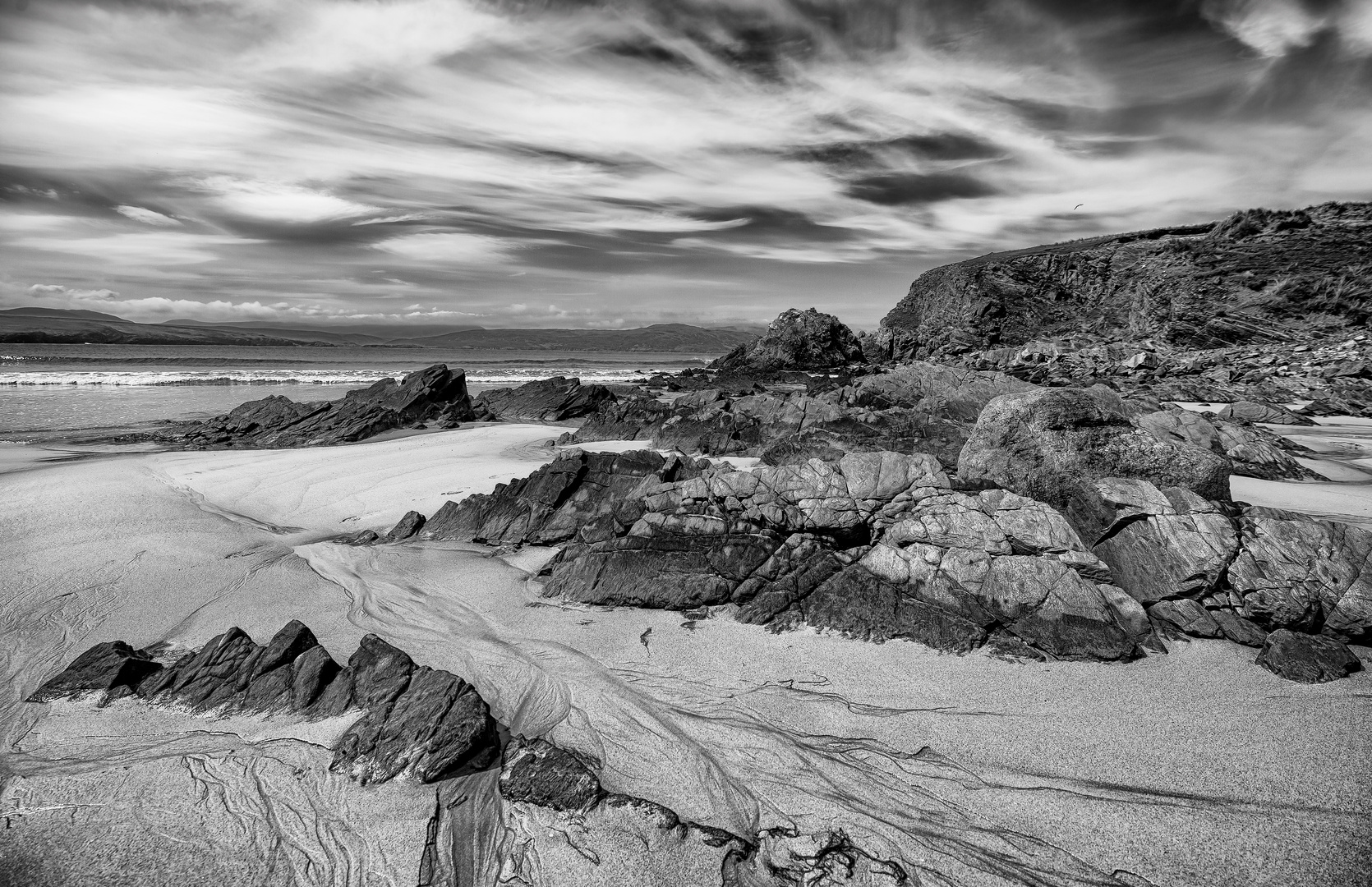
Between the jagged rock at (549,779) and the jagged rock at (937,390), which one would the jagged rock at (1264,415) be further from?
the jagged rock at (549,779)

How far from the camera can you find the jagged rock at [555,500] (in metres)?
8.73

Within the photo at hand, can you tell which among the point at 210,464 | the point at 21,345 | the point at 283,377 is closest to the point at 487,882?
the point at 210,464

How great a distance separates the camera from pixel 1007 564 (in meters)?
5.83

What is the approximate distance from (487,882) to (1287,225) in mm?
64226

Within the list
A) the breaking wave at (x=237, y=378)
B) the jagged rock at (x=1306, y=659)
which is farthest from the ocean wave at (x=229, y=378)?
the jagged rock at (x=1306, y=659)

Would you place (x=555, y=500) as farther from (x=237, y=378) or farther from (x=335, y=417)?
(x=237, y=378)

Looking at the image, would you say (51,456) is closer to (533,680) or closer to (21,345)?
(533,680)

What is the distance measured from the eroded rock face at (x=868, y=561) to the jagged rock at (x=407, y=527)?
2.85 meters

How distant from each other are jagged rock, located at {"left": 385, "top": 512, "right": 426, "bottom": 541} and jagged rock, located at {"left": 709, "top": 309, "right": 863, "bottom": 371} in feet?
124

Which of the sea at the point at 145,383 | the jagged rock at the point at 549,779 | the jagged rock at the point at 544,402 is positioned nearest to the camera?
the jagged rock at the point at 549,779

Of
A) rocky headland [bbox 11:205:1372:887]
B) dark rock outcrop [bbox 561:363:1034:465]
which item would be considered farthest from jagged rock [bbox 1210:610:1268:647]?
dark rock outcrop [bbox 561:363:1034:465]

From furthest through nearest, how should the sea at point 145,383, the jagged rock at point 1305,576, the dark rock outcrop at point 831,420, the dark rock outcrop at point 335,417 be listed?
the sea at point 145,383 < the dark rock outcrop at point 335,417 < the dark rock outcrop at point 831,420 < the jagged rock at point 1305,576

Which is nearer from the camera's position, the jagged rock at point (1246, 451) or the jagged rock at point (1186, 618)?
the jagged rock at point (1186, 618)

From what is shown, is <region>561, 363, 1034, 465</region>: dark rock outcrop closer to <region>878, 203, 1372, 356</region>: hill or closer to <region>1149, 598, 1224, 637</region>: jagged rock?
<region>1149, 598, 1224, 637</region>: jagged rock
